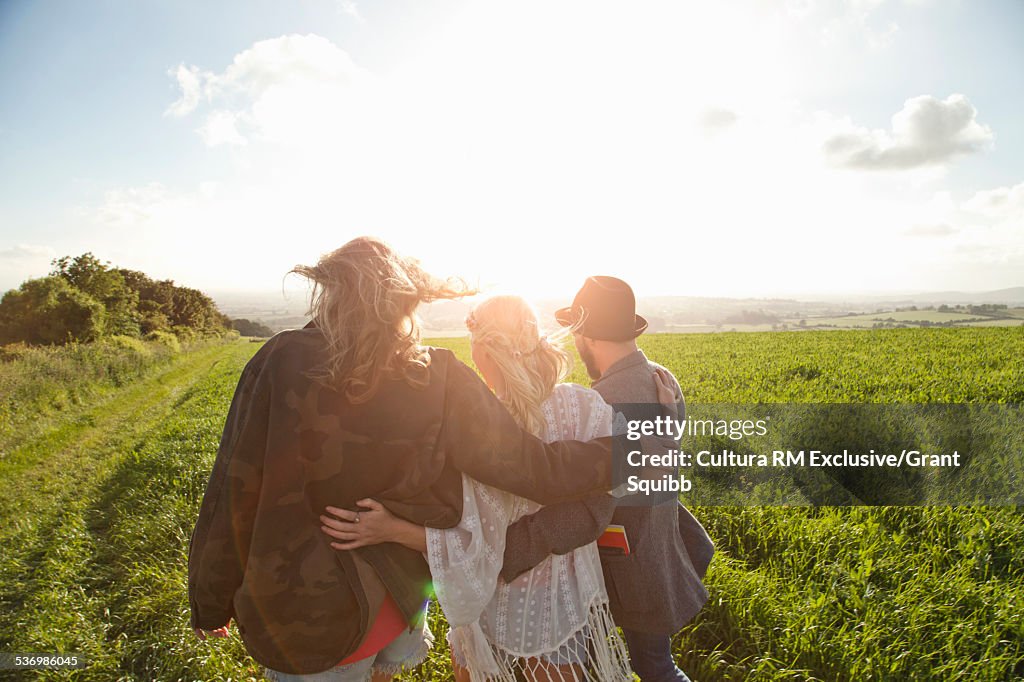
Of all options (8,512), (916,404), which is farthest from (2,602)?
(916,404)

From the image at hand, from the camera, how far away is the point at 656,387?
244 centimetres

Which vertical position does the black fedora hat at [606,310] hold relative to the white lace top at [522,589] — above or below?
above

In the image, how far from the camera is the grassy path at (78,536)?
387 centimetres

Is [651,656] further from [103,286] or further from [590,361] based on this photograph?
[103,286]

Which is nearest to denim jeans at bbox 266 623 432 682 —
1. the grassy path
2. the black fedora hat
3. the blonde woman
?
the blonde woman

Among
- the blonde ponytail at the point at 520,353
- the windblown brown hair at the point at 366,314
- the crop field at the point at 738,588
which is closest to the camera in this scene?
the windblown brown hair at the point at 366,314

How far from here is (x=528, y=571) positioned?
2.15 metres

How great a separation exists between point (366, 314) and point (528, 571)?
1.27 m

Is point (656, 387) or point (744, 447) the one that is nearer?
point (656, 387)

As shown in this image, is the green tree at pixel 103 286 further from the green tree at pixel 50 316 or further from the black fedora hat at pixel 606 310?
the black fedora hat at pixel 606 310

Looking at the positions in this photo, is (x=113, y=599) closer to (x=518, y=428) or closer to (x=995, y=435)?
(x=518, y=428)

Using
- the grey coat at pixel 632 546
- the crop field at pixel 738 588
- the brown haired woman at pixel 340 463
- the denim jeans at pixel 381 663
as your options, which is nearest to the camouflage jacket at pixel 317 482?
the brown haired woman at pixel 340 463

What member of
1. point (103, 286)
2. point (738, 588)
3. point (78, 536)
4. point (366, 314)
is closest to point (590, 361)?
point (366, 314)

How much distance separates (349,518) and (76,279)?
153 ft
